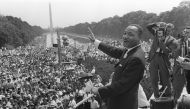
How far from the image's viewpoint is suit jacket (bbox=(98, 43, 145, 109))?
429 cm

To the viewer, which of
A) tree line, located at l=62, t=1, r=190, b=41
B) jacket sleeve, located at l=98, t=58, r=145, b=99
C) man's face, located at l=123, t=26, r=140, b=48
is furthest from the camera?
tree line, located at l=62, t=1, r=190, b=41

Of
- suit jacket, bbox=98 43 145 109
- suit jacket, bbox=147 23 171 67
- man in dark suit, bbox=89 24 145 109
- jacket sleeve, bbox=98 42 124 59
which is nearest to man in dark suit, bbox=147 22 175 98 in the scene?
suit jacket, bbox=147 23 171 67

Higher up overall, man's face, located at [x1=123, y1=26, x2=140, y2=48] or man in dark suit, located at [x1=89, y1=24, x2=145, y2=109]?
man's face, located at [x1=123, y1=26, x2=140, y2=48]

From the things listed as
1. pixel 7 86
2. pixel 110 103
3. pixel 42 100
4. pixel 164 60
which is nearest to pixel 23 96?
pixel 42 100

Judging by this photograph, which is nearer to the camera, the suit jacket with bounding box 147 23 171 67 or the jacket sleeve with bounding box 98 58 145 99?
the jacket sleeve with bounding box 98 58 145 99

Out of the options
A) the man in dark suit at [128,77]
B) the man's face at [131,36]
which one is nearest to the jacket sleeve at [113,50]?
the man in dark suit at [128,77]

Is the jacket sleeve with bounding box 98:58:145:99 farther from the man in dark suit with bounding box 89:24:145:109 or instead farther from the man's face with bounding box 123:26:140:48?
the man's face with bounding box 123:26:140:48

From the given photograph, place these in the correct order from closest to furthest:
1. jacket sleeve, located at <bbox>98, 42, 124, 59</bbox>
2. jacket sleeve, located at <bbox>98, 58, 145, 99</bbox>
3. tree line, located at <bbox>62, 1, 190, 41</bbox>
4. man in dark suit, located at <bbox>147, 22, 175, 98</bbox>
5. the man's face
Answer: jacket sleeve, located at <bbox>98, 58, 145, 99</bbox>
the man's face
jacket sleeve, located at <bbox>98, 42, 124, 59</bbox>
man in dark suit, located at <bbox>147, 22, 175, 98</bbox>
tree line, located at <bbox>62, 1, 190, 41</bbox>

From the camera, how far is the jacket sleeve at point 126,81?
14.0 ft

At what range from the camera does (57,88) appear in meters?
26.5

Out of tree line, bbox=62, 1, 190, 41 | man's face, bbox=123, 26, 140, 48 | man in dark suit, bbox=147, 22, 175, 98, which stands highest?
man's face, bbox=123, 26, 140, 48

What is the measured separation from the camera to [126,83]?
427 centimetres

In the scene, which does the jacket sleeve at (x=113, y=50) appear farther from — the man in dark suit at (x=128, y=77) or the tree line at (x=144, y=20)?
the tree line at (x=144, y=20)

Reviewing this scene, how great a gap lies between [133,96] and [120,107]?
0.57 feet
